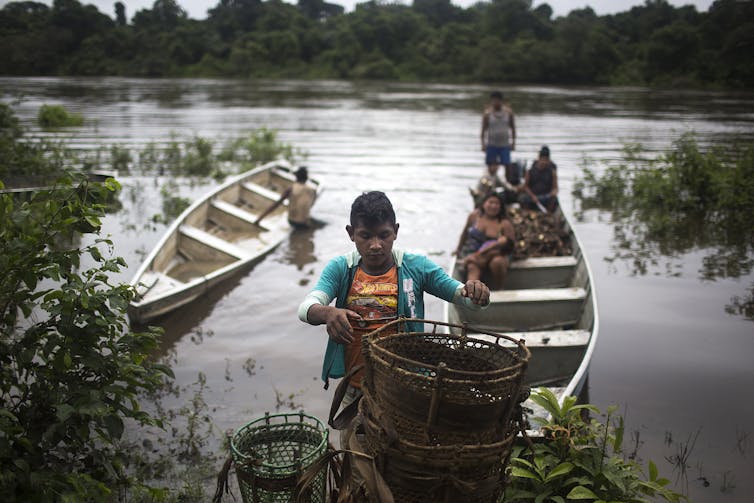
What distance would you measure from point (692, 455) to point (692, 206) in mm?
7052

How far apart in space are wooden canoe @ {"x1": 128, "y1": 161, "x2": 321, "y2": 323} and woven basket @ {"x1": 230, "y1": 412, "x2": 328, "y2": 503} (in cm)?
157

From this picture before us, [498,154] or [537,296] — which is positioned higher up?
[498,154]

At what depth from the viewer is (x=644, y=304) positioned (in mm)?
6871

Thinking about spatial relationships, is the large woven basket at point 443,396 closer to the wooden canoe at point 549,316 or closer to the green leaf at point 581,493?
the green leaf at point 581,493

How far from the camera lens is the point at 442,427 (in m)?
1.78

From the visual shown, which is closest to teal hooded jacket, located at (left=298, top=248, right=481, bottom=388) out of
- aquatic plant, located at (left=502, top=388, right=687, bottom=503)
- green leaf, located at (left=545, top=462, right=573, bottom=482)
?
aquatic plant, located at (left=502, top=388, right=687, bottom=503)

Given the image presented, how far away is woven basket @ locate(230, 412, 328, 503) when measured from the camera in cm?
241

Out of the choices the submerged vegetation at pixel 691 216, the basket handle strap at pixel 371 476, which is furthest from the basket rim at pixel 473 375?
the submerged vegetation at pixel 691 216

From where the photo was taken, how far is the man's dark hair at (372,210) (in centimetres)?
242

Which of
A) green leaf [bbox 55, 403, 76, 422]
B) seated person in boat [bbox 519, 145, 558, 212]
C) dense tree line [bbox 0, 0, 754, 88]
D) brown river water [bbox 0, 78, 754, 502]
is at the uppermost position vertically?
dense tree line [bbox 0, 0, 754, 88]

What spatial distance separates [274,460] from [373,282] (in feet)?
3.23

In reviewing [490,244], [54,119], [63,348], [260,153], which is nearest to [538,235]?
[490,244]

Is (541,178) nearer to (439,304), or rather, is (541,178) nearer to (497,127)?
(497,127)

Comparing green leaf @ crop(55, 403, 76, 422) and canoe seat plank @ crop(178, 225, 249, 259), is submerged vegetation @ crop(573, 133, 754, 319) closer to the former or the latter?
canoe seat plank @ crop(178, 225, 249, 259)
